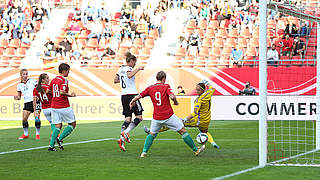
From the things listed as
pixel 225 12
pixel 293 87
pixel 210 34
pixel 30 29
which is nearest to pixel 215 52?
pixel 210 34

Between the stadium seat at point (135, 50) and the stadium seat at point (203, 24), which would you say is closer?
the stadium seat at point (203, 24)

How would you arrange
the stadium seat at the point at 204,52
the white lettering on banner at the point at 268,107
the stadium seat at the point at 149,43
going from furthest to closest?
the stadium seat at the point at 149,43 < the stadium seat at the point at 204,52 < the white lettering on banner at the point at 268,107

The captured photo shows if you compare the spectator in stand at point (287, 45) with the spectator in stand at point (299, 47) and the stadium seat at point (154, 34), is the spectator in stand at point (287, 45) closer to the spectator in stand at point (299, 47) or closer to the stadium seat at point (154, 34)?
the spectator in stand at point (299, 47)

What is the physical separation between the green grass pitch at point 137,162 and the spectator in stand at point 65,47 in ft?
55.4

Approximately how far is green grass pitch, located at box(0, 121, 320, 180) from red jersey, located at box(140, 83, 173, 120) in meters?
0.83

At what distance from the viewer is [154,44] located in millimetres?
31906

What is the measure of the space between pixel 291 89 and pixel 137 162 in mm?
18014

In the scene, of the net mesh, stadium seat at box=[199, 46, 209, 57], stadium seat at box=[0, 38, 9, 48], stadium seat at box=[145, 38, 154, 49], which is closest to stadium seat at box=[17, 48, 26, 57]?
stadium seat at box=[0, 38, 9, 48]

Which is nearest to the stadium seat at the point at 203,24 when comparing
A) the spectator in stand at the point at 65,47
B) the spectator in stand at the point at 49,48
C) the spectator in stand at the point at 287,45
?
the spectator in stand at the point at 287,45

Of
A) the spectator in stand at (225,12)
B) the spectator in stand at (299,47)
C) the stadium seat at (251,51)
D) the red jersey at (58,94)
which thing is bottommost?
the stadium seat at (251,51)

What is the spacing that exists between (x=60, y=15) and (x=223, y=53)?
1185 cm

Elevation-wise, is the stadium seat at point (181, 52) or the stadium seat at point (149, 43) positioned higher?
the stadium seat at point (149, 43)

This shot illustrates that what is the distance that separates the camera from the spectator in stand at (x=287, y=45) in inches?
1032

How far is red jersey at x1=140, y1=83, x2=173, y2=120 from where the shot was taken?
1082 centimetres
